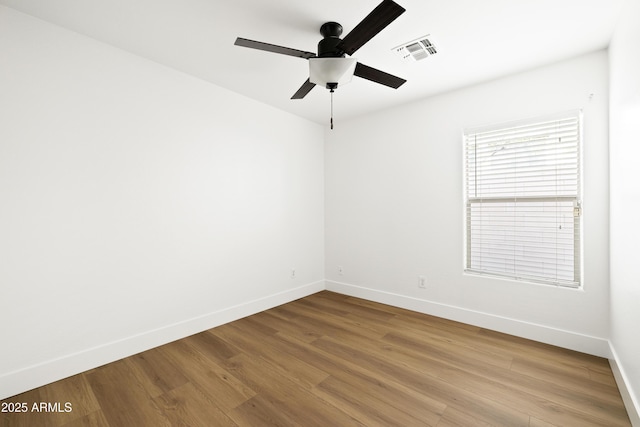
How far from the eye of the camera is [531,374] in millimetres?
2148

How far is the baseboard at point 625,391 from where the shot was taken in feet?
5.14

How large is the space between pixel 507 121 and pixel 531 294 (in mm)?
1733

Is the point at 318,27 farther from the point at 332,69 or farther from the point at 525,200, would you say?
the point at 525,200

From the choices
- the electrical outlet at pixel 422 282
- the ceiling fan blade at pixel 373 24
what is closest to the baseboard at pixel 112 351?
the electrical outlet at pixel 422 282

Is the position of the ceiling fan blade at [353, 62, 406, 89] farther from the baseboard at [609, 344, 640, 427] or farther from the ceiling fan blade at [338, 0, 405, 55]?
the baseboard at [609, 344, 640, 427]

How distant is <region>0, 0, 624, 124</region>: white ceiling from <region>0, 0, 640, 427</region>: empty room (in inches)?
0.8

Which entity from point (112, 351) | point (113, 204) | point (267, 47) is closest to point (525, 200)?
point (267, 47)

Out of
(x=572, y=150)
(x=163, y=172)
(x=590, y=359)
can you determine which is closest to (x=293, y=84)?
(x=163, y=172)

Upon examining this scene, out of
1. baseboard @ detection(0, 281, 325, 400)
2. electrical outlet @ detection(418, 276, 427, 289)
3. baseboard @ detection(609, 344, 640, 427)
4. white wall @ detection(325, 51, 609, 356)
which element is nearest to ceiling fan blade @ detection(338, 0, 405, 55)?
white wall @ detection(325, 51, 609, 356)

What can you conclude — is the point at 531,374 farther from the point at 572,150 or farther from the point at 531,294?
the point at 572,150

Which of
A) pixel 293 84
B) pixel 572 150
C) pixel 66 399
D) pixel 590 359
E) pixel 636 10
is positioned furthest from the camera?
pixel 293 84

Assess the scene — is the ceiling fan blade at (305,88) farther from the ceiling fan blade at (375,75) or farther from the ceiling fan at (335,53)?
the ceiling fan blade at (375,75)

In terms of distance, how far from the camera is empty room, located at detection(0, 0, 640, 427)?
6.11 feet

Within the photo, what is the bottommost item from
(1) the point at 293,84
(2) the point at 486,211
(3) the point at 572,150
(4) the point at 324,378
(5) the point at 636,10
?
(4) the point at 324,378
